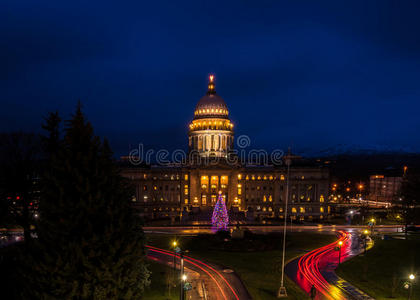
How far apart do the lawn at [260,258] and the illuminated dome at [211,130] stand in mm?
71522

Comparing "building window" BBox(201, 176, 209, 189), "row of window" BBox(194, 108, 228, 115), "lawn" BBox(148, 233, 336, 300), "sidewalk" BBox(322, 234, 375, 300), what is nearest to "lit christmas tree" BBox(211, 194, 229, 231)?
"lawn" BBox(148, 233, 336, 300)

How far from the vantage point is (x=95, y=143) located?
22.5 meters

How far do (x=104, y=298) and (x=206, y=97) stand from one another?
432ft

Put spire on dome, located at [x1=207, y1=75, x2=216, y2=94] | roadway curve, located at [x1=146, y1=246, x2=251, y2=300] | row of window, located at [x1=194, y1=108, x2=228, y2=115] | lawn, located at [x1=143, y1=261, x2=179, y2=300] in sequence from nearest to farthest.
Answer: lawn, located at [x1=143, y1=261, x2=179, y2=300]
roadway curve, located at [x1=146, y1=246, x2=251, y2=300]
row of window, located at [x1=194, y1=108, x2=228, y2=115]
spire on dome, located at [x1=207, y1=75, x2=216, y2=94]

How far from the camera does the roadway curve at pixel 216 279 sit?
37.8 metres

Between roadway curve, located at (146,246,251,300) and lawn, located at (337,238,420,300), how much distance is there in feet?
47.4

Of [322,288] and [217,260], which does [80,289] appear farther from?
[217,260]

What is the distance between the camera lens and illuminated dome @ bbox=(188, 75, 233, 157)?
142375 millimetres

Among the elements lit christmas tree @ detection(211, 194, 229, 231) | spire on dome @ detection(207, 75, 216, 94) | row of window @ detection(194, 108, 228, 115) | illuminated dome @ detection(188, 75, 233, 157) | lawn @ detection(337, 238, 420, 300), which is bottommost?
lawn @ detection(337, 238, 420, 300)

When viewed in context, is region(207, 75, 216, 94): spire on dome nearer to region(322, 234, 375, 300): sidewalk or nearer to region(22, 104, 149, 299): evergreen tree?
region(322, 234, 375, 300): sidewalk

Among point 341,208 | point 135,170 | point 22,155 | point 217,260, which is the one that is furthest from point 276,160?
point 22,155

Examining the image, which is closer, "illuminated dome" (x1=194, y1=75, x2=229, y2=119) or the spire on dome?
"illuminated dome" (x1=194, y1=75, x2=229, y2=119)

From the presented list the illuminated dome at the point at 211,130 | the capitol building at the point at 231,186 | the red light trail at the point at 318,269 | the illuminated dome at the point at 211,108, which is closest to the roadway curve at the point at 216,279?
the red light trail at the point at 318,269

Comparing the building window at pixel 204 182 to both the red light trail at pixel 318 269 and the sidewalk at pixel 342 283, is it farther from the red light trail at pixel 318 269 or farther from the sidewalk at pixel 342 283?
the sidewalk at pixel 342 283
